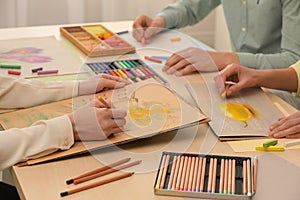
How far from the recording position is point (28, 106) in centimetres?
121

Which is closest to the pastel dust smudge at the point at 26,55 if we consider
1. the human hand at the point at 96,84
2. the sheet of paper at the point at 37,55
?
the sheet of paper at the point at 37,55

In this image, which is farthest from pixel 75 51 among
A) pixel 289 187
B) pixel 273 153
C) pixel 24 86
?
pixel 289 187

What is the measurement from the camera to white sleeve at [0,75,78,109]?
1.22 meters

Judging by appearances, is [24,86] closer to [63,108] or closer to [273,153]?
[63,108]

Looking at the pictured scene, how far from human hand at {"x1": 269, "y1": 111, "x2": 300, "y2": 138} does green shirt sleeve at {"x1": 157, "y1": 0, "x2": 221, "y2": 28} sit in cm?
83

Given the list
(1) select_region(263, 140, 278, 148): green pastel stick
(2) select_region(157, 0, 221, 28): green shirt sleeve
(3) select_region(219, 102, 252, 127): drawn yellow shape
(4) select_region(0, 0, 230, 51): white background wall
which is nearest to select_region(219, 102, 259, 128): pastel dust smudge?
(3) select_region(219, 102, 252, 127): drawn yellow shape

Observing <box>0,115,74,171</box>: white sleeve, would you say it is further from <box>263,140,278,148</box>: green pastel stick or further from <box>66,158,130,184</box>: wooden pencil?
<box>263,140,278,148</box>: green pastel stick

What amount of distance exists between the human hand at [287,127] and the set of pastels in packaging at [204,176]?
0.16 m

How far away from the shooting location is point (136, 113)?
112cm

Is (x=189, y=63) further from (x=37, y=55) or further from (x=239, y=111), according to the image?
(x=37, y=55)

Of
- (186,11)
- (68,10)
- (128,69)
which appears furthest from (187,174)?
(68,10)

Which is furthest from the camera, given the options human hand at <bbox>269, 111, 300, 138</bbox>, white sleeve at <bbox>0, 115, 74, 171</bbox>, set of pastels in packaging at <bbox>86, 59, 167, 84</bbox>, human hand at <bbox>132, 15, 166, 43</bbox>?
human hand at <bbox>132, 15, 166, 43</bbox>

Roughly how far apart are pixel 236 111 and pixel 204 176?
320mm

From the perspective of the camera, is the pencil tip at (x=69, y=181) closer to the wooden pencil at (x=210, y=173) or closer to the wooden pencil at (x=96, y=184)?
the wooden pencil at (x=96, y=184)
